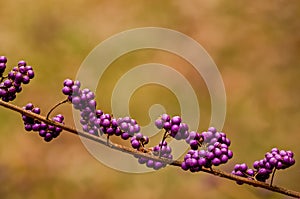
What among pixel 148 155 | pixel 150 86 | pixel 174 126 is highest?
pixel 150 86

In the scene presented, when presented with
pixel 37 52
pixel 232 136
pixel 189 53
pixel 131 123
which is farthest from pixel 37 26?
pixel 131 123

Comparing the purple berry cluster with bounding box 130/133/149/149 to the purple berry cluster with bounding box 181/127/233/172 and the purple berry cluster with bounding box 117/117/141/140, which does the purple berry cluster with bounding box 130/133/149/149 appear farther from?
the purple berry cluster with bounding box 181/127/233/172

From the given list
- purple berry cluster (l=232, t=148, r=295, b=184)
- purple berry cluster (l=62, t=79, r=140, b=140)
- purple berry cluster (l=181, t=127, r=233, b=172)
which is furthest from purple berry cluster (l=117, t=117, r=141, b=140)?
purple berry cluster (l=232, t=148, r=295, b=184)

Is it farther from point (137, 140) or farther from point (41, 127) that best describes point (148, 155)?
point (41, 127)

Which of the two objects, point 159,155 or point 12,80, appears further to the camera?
point 12,80

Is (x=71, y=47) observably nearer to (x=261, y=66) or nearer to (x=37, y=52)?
(x=37, y=52)

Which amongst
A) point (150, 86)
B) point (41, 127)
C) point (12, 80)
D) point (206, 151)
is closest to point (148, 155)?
point (206, 151)
